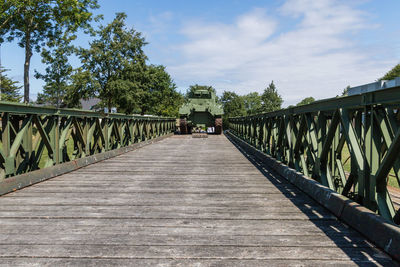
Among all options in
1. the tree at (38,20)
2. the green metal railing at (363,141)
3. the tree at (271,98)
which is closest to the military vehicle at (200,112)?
the tree at (38,20)

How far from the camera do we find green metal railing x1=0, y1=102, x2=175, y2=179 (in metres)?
4.73

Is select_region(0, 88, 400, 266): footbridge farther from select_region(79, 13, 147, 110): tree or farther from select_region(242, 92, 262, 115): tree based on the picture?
select_region(242, 92, 262, 115): tree

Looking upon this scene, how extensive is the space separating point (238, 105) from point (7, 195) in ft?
287

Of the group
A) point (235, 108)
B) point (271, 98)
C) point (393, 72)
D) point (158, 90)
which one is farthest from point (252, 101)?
point (158, 90)

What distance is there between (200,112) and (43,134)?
17.3 m

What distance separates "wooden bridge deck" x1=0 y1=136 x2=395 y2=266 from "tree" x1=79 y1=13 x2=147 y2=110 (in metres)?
32.7

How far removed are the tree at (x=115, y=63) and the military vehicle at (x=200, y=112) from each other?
48.9 feet

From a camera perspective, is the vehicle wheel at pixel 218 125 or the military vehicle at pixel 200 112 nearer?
the military vehicle at pixel 200 112

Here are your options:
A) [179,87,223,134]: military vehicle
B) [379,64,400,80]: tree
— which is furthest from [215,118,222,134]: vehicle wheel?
[379,64,400,80]: tree

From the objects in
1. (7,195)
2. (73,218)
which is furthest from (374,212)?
(7,195)

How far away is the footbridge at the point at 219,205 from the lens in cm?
266

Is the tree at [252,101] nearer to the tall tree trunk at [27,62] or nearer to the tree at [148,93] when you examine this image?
the tree at [148,93]

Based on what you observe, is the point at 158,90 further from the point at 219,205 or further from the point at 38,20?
the point at 219,205

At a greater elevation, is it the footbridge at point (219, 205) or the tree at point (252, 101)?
the tree at point (252, 101)
